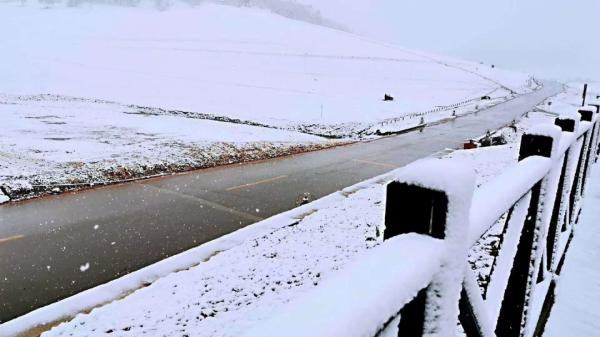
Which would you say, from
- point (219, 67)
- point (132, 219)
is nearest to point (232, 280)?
point (132, 219)

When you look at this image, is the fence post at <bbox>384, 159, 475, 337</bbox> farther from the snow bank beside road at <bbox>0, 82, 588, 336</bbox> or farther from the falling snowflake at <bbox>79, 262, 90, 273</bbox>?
the falling snowflake at <bbox>79, 262, 90, 273</bbox>

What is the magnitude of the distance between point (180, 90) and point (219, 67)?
16.0 m

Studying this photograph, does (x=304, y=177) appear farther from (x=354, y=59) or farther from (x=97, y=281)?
(x=354, y=59)

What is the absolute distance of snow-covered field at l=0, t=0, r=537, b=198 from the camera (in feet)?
55.6

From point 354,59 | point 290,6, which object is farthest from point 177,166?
point 290,6

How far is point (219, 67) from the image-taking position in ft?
181

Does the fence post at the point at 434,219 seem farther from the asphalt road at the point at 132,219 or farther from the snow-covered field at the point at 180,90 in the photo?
the snow-covered field at the point at 180,90

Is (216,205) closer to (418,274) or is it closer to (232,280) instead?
(232,280)

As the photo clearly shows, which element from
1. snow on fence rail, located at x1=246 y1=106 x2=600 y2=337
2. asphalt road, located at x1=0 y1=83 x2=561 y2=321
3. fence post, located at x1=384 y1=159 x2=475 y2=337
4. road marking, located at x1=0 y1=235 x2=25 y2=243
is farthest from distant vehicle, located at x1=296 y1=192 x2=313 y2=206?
fence post, located at x1=384 y1=159 x2=475 y2=337

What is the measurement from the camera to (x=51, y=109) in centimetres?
2669

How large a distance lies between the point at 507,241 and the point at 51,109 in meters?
30.1

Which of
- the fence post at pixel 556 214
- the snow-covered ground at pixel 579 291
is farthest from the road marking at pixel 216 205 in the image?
the fence post at pixel 556 214

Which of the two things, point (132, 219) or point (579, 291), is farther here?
point (132, 219)

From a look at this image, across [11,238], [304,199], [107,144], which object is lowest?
[11,238]
